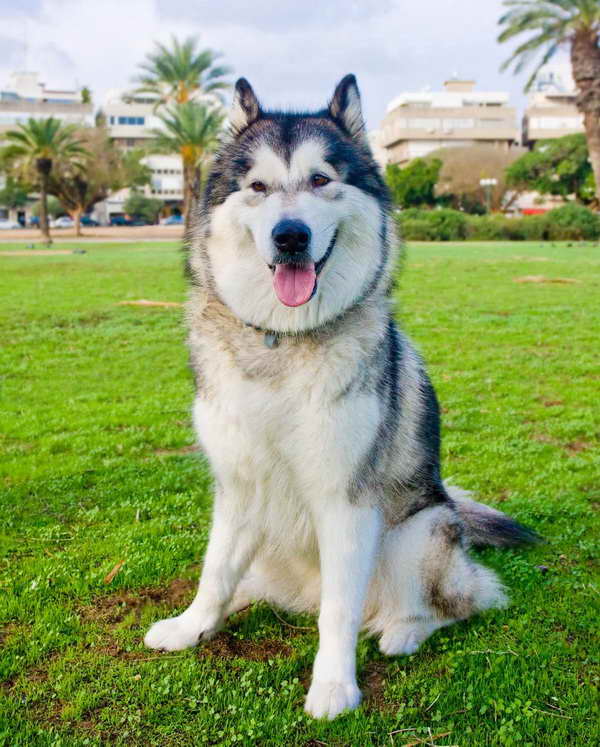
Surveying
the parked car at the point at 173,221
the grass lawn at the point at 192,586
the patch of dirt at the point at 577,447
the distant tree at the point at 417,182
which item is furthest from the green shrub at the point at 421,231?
the patch of dirt at the point at 577,447

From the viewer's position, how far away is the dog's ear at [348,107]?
328 centimetres

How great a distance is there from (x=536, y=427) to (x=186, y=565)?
159 inches

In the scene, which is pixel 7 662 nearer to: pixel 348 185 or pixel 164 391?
pixel 348 185

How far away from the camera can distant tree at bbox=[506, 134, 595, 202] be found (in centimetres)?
6454

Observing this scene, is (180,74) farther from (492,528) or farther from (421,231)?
(492,528)

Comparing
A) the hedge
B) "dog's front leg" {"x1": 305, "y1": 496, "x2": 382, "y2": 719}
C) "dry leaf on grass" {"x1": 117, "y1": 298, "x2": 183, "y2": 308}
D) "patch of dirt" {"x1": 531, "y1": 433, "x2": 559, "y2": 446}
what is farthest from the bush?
"dog's front leg" {"x1": 305, "y1": 496, "x2": 382, "y2": 719}

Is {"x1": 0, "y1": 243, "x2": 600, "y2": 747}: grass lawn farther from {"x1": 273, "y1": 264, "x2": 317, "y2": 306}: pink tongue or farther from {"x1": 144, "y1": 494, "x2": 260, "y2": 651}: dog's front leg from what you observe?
{"x1": 273, "y1": 264, "x2": 317, "y2": 306}: pink tongue

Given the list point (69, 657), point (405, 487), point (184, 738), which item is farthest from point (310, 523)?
point (69, 657)

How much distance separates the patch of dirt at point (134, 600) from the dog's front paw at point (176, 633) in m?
0.28

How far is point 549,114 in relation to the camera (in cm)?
10500

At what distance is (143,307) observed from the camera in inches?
559

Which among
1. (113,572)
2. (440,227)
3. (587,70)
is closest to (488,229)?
(440,227)

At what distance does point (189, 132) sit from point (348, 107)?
44.9m

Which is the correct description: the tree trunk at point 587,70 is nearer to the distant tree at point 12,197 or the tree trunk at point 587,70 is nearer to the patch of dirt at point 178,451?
the patch of dirt at point 178,451
